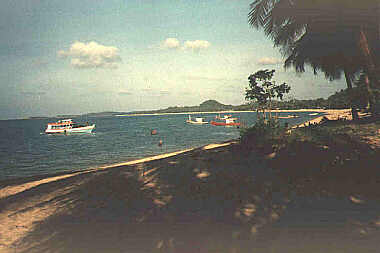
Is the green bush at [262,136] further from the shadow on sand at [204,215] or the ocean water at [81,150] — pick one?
the ocean water at [81,150]

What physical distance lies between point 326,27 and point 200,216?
429 inches

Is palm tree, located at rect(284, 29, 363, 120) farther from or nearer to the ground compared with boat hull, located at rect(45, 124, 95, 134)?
farther from the ground

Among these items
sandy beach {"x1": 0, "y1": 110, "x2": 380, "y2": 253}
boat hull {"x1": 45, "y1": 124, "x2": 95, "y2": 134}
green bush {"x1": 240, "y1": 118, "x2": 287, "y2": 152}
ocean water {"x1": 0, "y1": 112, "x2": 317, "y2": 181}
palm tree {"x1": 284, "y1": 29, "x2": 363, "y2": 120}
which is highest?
palm tree {"x1": 284, "y1": 29, "x2": 363, "y2": 120}

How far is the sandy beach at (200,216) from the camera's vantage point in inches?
159

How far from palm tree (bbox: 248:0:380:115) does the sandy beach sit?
7623 millimetres

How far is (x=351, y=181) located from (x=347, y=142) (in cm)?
220

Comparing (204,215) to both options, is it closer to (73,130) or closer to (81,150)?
(81,150)

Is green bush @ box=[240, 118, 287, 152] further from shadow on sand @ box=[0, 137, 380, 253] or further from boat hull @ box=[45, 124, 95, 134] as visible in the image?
boat hull @ box=[45, 124, 95, 134]

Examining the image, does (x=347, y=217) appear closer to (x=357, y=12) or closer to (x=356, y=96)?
(x=357, y=12)

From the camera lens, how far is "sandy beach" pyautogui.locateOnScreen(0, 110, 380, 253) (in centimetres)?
405

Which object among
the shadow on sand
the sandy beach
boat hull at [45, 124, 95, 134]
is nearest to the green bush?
the sandy beach

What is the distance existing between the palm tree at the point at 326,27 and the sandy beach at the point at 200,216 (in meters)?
7.62

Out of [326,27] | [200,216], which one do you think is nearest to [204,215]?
[200,216]

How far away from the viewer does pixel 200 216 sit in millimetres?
5074
